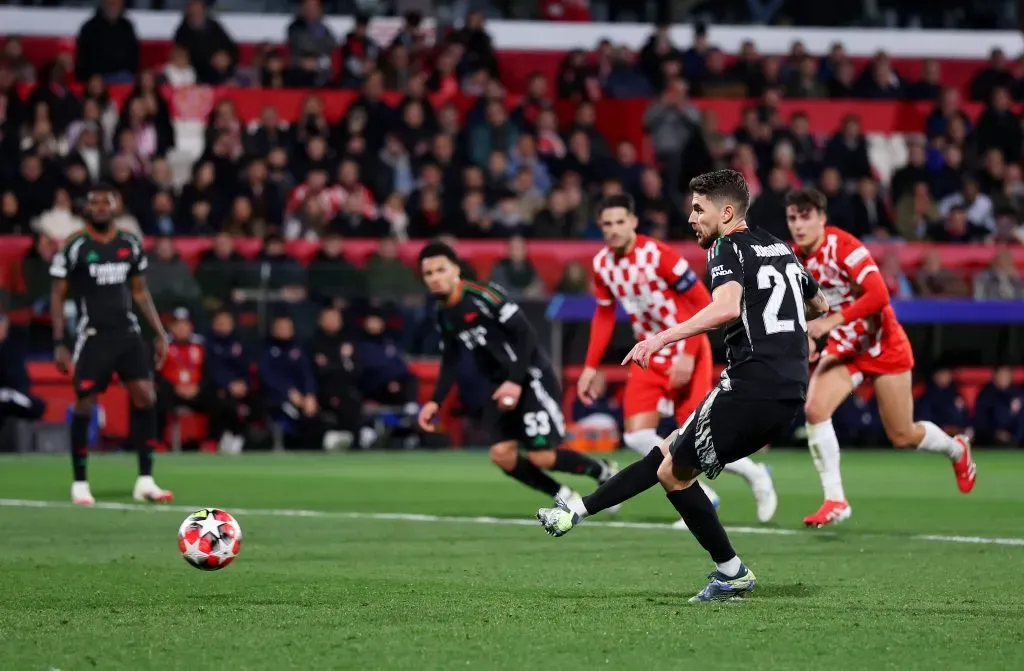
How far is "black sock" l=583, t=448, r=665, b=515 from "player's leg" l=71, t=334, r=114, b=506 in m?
6.40

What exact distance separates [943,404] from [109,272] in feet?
39.1

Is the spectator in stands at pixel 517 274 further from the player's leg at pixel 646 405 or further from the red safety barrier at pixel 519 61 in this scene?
the player's leg at pixel 646 405

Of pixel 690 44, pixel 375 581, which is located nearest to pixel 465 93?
pixel 690 44

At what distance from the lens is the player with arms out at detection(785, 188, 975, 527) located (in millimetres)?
11117

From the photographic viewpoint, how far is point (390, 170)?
22.2 metres

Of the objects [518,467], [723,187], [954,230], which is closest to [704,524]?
[723,187]

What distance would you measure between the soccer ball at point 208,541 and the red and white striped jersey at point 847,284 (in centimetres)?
452

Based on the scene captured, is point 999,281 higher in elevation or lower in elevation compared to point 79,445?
lower

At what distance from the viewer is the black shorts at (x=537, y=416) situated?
1181 centimetres

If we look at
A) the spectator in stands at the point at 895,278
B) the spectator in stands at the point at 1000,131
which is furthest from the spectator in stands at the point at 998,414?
the spectator in stands at the point at 1000,131

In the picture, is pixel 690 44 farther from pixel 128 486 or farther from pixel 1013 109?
pixel 128 486

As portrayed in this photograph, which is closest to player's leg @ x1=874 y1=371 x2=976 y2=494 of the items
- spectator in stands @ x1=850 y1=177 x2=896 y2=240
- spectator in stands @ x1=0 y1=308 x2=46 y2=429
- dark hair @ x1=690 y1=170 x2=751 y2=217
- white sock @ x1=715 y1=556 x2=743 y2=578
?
white sock @ x1=715 y1=556 x2=743 y2=578

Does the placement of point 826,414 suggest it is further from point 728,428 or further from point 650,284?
point 728,428

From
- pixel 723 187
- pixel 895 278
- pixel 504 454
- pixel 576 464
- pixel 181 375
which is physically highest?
pixel 723 187
